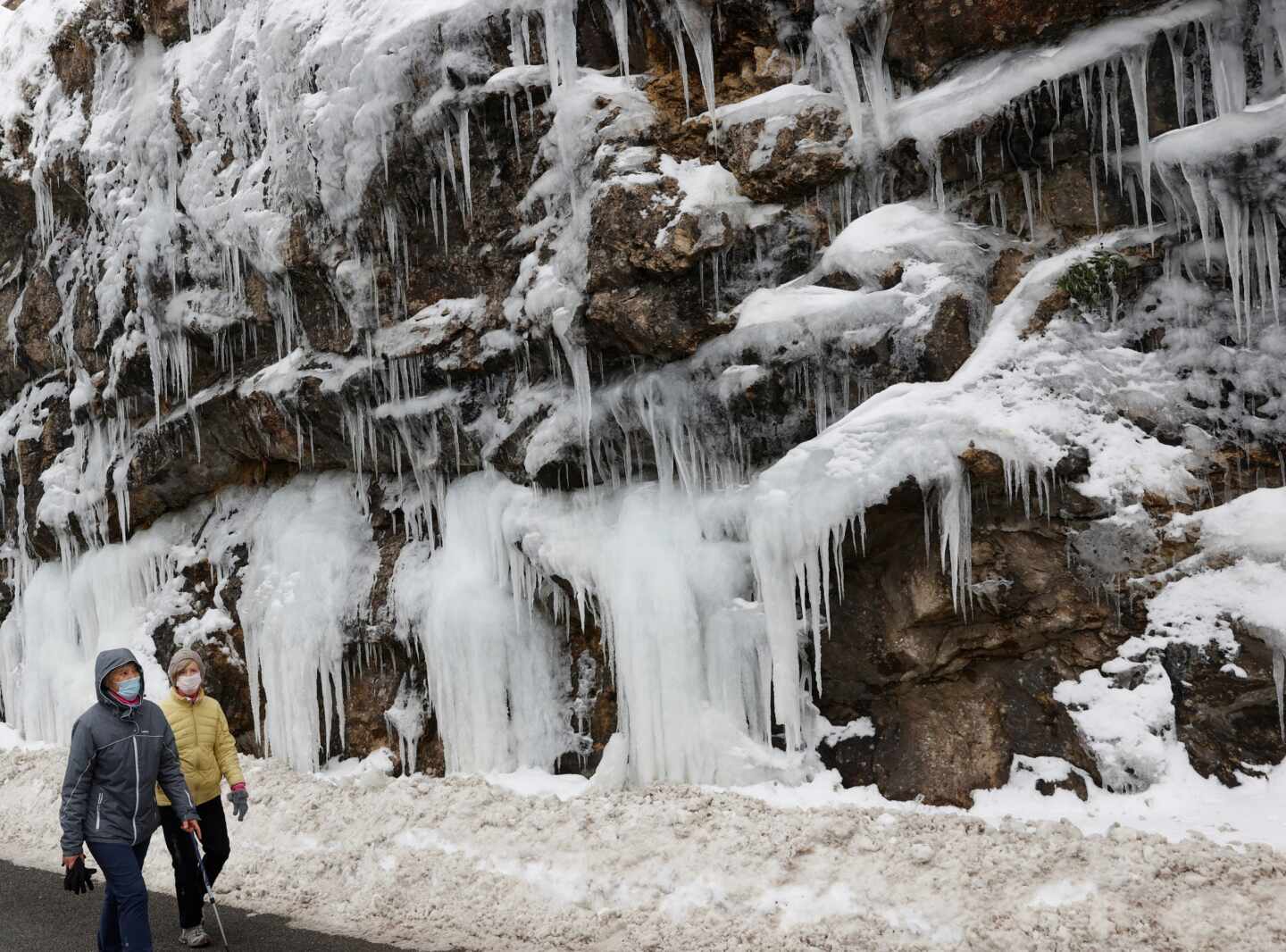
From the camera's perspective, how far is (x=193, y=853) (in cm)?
412

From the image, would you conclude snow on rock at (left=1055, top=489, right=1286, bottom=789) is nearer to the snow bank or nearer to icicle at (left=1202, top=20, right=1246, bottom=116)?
the snow bank

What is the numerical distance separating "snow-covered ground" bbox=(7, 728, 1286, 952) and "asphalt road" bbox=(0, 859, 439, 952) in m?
0.20

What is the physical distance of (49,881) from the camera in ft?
19.0

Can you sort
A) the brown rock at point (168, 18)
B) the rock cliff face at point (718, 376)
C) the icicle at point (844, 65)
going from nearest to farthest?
the rock cliff face at point (718, 376) < the icicle at point (844, 65) < the brown rock at point (168, 18)

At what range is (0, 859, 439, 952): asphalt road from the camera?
170 inches

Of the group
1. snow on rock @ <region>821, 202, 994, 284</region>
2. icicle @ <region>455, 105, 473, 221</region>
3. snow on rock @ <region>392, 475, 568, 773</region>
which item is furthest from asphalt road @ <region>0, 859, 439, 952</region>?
icicle @ <region>455, 105, 473, 221</region>

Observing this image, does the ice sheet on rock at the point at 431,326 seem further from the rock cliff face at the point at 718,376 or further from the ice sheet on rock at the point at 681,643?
the ice sheet on rock at the point at 681,643

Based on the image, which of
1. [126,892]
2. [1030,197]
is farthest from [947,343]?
[126,892]

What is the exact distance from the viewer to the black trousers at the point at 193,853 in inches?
163

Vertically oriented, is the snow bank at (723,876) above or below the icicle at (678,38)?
below

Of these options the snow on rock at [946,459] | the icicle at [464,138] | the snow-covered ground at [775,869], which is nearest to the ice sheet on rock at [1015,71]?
the snow on rock at [946,459]

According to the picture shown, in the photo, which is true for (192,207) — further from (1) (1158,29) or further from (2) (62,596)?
(1) (1158,29)

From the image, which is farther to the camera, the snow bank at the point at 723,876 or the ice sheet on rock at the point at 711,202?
the ice sheet on rock at the point at 711,202

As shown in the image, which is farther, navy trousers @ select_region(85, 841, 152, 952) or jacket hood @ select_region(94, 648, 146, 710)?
jacket hood @ select_region(94, 648, 146, 710)
